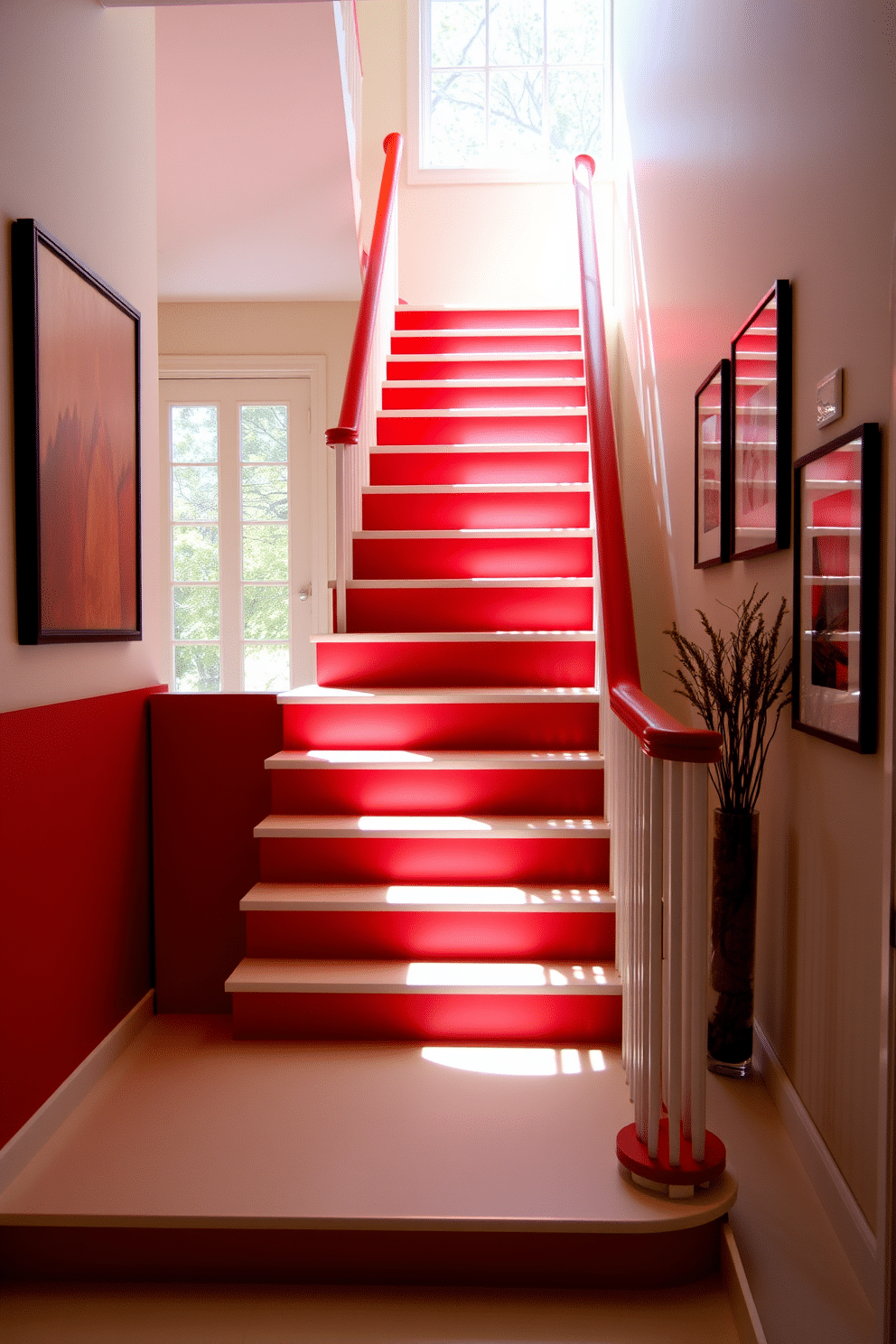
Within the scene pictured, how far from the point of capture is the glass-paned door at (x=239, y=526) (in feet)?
18.3

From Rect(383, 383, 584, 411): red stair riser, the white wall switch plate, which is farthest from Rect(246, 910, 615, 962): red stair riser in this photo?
Rect(383, 383, 584, 411): red stair riser

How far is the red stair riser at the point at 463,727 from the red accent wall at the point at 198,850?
0.30 meters

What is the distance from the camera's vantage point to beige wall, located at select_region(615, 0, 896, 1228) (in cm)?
169

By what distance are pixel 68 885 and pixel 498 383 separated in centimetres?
301

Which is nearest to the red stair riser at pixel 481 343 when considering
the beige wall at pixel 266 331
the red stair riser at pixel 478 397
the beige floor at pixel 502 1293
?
the red stair riser at pixel 478 397

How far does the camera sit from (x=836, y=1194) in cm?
184

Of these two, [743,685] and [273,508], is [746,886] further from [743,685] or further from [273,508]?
[273,508]

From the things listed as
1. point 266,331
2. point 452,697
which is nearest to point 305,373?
point 266,331

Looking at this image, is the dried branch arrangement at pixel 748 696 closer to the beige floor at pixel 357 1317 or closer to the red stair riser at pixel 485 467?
the beige floor at pixel 357 1317

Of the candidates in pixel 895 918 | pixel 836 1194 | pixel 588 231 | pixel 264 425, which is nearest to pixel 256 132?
pixel 588 231

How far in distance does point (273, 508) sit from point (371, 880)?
3286 mm

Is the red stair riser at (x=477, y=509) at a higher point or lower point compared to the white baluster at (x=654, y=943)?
higher

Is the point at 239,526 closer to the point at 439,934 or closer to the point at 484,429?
the point at 484,429

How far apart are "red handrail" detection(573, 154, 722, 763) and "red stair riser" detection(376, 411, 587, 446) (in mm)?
571
